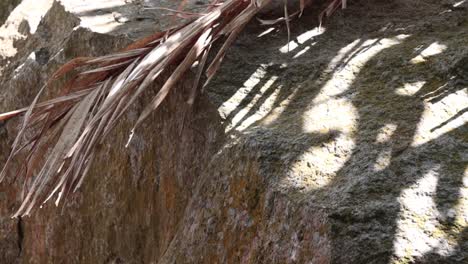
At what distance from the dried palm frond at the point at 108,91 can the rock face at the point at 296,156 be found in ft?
0.27

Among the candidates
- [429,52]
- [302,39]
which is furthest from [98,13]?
[429,52]

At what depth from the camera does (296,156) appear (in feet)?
5.86

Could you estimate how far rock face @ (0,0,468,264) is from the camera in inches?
61.9

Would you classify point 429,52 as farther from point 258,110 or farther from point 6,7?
point 6,7

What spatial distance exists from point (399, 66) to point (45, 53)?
1.62m

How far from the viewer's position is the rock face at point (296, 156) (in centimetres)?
157

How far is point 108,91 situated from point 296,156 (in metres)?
0.75

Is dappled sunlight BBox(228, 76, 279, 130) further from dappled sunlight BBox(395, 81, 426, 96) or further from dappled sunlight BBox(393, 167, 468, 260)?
dappled sunlight BBox(393, 167, 468, 260)

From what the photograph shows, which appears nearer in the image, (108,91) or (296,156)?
(296,156)

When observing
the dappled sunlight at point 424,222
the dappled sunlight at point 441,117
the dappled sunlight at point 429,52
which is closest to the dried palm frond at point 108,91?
the dappled sunlight at point 429,52

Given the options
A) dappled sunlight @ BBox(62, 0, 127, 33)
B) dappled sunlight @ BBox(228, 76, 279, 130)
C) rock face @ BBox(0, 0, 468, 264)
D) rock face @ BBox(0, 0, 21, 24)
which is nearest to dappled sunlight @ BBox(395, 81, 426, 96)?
rock face @ BBox(0, 0, 468, 264)

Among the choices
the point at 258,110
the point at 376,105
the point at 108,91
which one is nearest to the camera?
the point at 376,105

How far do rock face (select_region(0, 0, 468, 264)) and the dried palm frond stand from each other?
8cm

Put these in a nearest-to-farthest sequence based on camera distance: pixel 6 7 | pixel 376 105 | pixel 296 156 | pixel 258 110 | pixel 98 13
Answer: pixel 296 156, pixel 376 105, pixel 258 110, pixel 98 13, pixel 6 7
